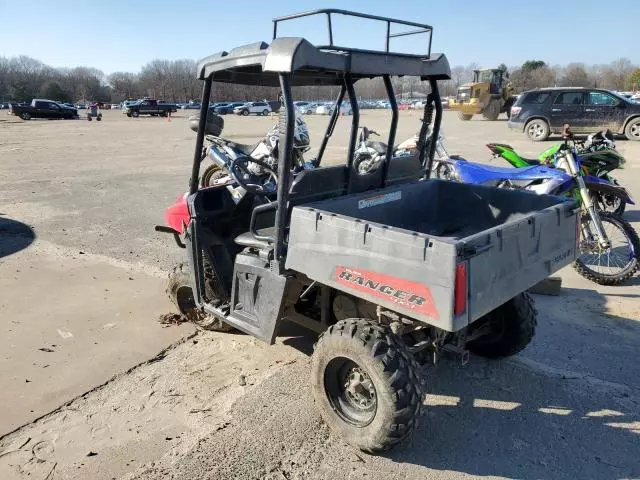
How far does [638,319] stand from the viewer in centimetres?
463

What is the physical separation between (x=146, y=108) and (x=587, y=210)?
46.8 metres

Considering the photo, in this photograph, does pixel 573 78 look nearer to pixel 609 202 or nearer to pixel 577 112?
pixel 577 112

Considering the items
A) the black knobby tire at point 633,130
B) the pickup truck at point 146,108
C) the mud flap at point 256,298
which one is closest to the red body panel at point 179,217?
the mud flap at point 256,298

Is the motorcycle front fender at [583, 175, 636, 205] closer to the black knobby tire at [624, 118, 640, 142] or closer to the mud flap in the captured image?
the mud flap

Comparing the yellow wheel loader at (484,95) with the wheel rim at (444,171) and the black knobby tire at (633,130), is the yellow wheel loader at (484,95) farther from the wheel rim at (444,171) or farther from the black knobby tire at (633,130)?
the wheel rim at (444,171)

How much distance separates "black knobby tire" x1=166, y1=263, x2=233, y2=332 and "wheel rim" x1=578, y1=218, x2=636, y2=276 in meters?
3.77

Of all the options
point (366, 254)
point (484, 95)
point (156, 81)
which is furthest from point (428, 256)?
point (156, 81)

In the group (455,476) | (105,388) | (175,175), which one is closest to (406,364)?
(455,476)

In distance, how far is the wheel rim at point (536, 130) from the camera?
18000 mm

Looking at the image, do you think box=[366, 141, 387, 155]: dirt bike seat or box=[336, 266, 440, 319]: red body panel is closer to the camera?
box=[336, 266, 440, 319]: red body panel

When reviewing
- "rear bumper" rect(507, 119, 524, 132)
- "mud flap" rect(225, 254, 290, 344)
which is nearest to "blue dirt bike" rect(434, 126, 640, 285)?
"mud flap" rect(225, 254, 290, 344)

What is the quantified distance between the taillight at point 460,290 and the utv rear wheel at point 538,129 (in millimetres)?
17365

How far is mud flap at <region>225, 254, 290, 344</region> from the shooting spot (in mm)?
3279

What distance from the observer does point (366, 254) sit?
2.74 metres
